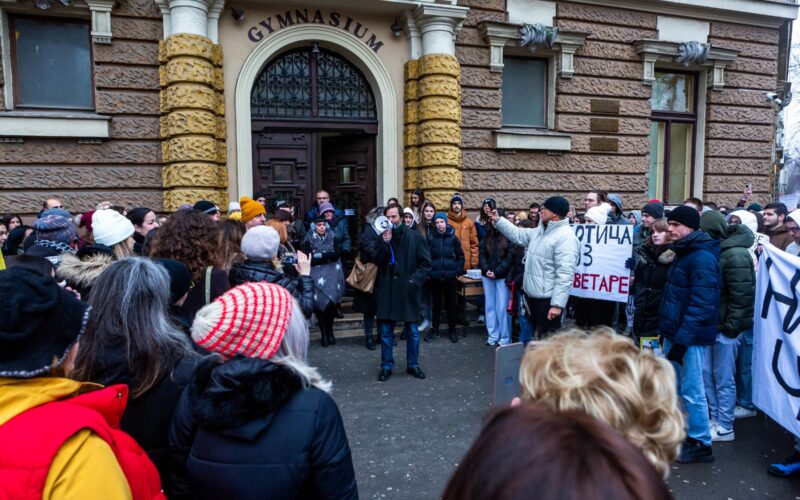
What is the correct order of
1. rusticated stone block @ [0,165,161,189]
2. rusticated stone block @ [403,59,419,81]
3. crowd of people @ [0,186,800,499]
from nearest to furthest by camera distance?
1. crowd of people @ [0,186,800,499]
2. rusticated stone block @ [0,165,161,189]
3. rusticated stone block @ [403,59,419,81]

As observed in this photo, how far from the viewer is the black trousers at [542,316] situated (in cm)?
594

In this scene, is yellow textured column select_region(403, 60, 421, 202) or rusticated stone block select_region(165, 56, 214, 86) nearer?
rusticated stone block select_region(165, 56, 214, 86)

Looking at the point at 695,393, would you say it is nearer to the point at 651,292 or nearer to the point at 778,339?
the point at 778,339

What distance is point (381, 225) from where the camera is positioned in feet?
21.2

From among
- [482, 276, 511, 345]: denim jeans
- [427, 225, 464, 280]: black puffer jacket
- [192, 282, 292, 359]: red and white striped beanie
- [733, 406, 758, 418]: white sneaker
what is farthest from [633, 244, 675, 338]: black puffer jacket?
[192, 282, 292, 359]: red and white striped beanie

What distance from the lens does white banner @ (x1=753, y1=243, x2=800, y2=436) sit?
4059 mm

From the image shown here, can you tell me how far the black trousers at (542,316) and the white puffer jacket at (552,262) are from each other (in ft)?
0.27

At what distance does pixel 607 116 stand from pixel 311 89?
19.1 ft

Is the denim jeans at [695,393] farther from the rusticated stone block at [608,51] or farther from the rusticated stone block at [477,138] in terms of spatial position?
the rusticated stone block at [608,51]

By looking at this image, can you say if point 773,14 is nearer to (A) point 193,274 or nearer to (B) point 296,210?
(B) point 296,210

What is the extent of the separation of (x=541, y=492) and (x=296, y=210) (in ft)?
30.4

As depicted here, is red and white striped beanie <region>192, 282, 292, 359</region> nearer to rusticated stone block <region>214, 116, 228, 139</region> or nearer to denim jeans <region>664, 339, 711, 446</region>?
denim jeans <region>664, 339, 711, 446</region>

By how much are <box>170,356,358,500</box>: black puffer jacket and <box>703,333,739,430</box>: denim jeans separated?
3954 mm

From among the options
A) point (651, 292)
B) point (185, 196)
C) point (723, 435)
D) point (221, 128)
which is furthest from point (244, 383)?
point (221, 128)
